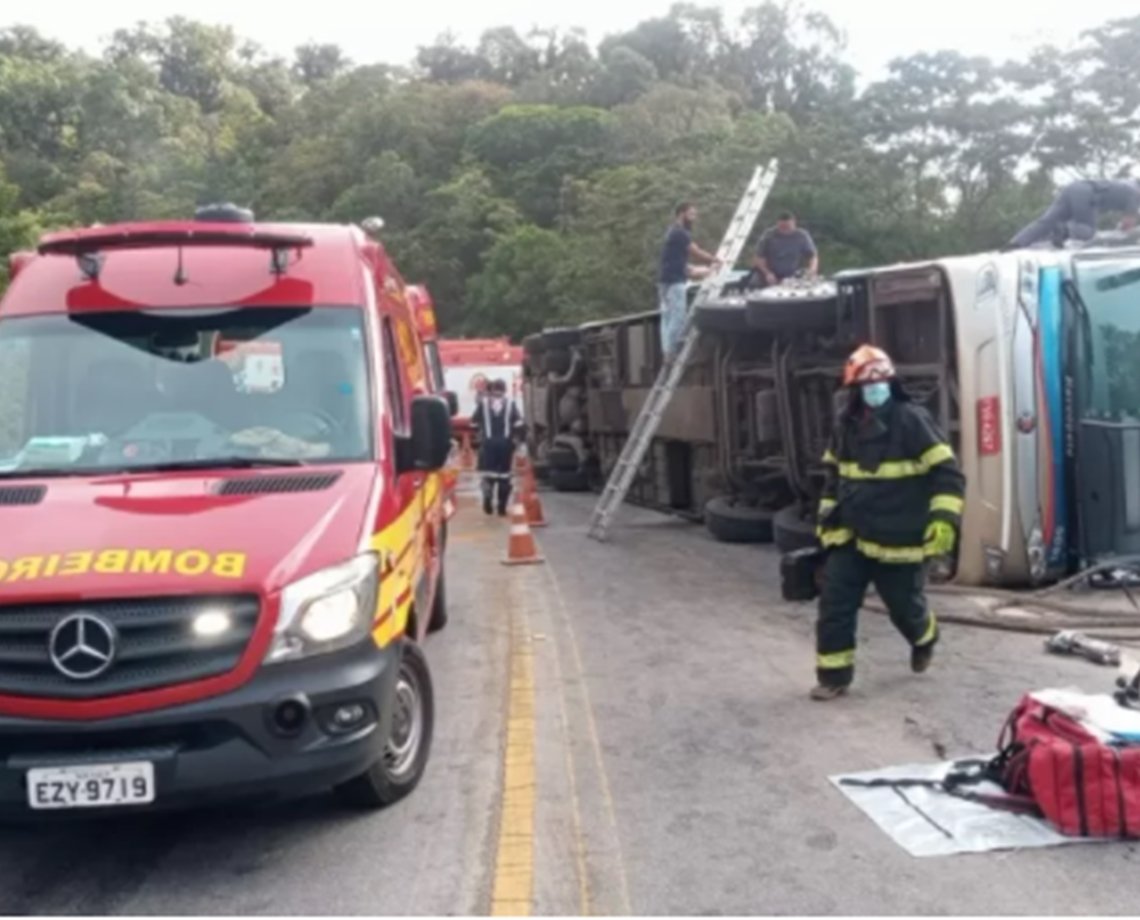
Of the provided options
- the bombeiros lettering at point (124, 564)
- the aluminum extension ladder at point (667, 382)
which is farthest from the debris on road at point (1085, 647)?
the aluminum extension ladder at point (667, 382)

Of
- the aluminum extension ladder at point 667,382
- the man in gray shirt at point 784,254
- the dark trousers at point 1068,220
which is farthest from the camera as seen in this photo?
the aluminum extension ladder at point 667,382

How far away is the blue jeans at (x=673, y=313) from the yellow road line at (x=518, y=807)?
7.42m

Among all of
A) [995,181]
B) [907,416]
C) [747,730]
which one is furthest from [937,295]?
[995,181]

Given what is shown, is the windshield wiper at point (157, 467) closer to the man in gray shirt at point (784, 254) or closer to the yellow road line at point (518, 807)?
the yellow road line at point (518, 807)

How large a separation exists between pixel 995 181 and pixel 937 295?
1070 inches

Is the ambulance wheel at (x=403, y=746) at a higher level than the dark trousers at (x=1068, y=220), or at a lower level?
lower

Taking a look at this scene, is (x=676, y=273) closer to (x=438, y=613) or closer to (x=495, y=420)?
(x=495, y=420)

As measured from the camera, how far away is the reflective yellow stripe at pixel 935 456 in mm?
7211

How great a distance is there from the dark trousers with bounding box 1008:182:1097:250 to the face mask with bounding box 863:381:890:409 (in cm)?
537

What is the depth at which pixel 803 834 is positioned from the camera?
17.5 ft

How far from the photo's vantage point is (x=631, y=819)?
18.3 ft

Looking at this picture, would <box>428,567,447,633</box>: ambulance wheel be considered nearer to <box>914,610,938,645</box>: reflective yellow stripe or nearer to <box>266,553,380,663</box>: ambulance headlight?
<box>914,610,938,645</box>: reflective yellow stripe

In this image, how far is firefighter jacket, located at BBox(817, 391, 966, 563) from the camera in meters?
7.26

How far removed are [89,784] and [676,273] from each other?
11.4m
